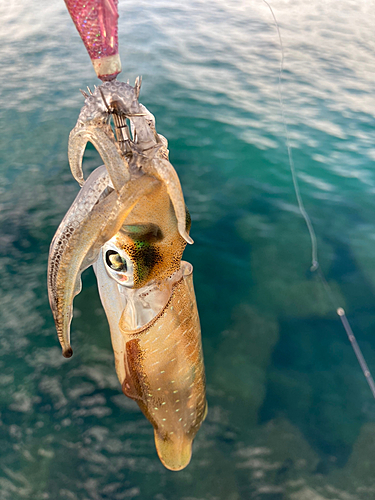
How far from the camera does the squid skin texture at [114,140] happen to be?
1454 mm

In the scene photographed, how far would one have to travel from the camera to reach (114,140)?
4.89 feet

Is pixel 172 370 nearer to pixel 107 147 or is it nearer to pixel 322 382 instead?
pixel 107 147

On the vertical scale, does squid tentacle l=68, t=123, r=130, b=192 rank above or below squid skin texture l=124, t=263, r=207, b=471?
above

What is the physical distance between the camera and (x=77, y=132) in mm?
1511

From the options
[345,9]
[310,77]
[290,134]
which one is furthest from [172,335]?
[345,9]

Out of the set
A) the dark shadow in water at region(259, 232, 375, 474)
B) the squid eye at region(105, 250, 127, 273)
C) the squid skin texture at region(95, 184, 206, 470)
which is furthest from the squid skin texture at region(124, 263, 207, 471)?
the dark shadow in water at region(259, 232, 375, 474)

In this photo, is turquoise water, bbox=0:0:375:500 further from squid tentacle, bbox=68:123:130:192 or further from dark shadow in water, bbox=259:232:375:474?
squid tentacle, bbox=68:123:130:192

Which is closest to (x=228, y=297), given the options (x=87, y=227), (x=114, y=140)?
(x=87, y=227)

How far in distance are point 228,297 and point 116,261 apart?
2.24m

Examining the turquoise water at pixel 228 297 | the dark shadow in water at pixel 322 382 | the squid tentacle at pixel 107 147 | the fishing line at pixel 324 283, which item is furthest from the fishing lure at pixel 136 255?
the fishing line at pixel 324 283

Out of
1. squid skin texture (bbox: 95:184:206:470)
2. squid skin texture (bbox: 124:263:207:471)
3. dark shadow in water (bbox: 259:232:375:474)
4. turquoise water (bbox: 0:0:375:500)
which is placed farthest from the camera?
dark shadow in water (bbox: 259:232:375:474)

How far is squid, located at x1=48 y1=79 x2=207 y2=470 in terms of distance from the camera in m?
1.51

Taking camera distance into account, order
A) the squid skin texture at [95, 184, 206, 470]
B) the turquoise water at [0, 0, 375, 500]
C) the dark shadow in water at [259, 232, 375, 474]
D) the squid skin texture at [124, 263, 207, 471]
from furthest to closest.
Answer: the dark shadow in water at [259, 232, 375, 474], the turquoise water at [0, 0, 375, 500], the squid skin texture at [124, 263, 207, 471], the squid skin texture at [95, 184, 206, 470]

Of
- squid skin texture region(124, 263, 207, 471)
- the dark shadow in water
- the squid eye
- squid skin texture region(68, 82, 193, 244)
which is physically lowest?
the dark shadow in water
